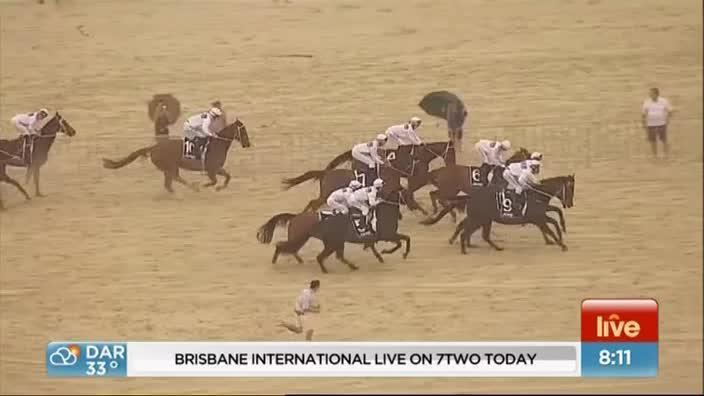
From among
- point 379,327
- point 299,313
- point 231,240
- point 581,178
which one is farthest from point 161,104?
point 581,178

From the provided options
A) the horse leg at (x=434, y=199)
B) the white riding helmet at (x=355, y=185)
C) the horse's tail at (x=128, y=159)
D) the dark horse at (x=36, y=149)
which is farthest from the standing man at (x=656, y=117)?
Result: the dark horse at (x=36, y=149)

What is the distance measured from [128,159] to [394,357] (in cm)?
155

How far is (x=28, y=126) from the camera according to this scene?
14.4 ft

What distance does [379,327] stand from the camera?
13.4 feet

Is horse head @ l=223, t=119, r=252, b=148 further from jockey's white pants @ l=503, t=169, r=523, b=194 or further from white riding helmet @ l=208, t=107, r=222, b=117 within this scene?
jockey's white pants @ l=503, t=169, r=523, b=194

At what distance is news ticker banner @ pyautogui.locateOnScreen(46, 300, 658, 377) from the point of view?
3.96 m

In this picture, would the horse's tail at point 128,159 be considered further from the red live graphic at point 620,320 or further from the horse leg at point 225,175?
the red live graphic at point 620,320

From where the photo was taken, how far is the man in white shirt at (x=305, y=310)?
410cm

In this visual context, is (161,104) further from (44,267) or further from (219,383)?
(219,383)

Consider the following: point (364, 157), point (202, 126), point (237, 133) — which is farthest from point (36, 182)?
point (364, 157)

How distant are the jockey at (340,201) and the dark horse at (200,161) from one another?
20.7 inches

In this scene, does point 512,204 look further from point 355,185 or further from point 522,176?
point 355,185

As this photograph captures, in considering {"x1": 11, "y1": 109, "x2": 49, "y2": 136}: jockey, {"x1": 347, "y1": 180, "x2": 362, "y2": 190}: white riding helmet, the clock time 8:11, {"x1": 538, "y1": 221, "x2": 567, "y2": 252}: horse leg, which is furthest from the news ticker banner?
{"x1": 11, "y1": 109, "x2": 49, "y2": 136}: jockey

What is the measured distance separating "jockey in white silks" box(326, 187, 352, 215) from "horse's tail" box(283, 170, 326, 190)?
0.16 meters
